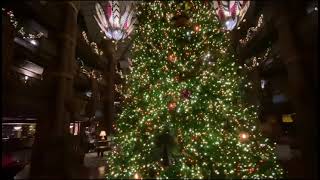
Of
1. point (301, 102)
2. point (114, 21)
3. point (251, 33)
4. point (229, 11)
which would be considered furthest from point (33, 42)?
point (301, 102)

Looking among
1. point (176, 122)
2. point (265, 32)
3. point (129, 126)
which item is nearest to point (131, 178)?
point (129, 126)

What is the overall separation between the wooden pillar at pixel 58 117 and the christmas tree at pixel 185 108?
125cm

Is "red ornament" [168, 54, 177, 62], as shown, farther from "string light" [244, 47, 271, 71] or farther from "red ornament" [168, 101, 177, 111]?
"string light" [244, 47, 271, 71]

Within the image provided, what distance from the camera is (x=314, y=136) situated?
17.3 feet

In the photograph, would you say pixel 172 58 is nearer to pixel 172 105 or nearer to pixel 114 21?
pixel 172 105

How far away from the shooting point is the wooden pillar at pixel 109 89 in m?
18.4

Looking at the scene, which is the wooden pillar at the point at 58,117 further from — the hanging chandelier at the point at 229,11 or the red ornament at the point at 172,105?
the hanging chandelier at the point at 229,11

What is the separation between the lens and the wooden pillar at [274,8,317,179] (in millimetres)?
5293

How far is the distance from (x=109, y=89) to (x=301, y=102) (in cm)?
1541

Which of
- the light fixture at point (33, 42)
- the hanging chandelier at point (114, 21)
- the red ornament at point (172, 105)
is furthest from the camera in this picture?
the light fixture at point (33, 42)

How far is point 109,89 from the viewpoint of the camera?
19375 mm

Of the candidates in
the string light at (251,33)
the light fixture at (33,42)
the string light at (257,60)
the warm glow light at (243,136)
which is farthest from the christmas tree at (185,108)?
the string light at (257,60)

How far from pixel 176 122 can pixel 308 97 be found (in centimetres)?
289

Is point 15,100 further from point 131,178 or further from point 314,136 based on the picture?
point 314,136
